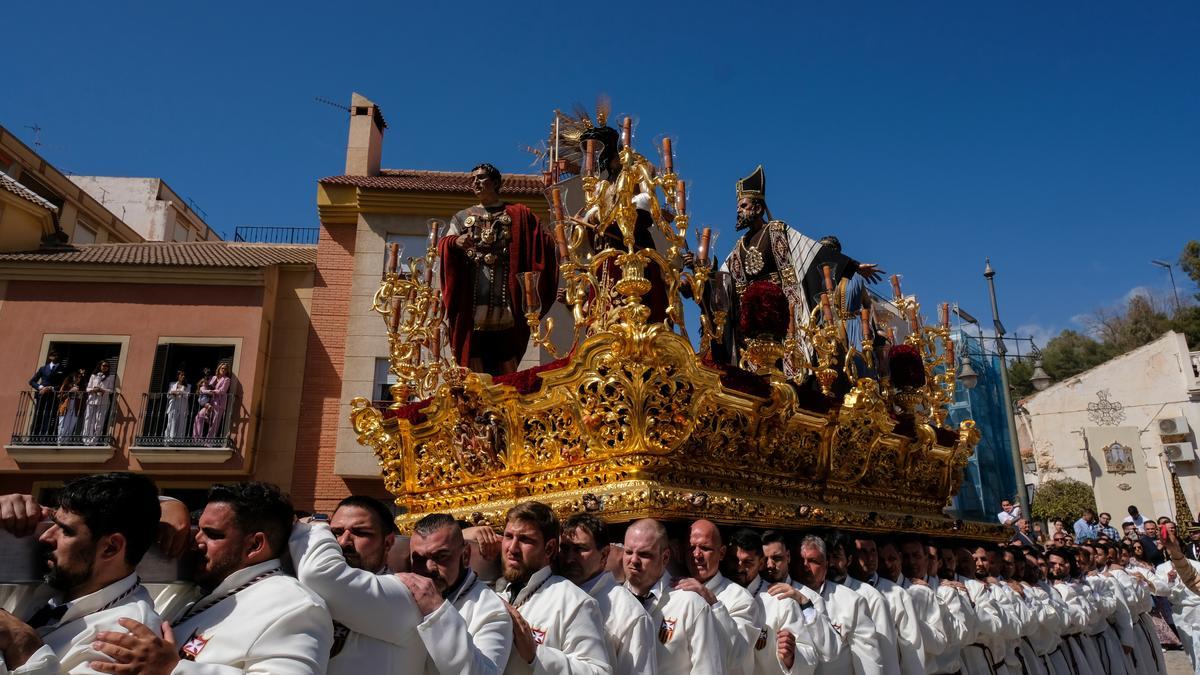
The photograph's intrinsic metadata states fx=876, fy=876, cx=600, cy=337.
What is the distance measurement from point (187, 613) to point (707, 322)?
3.71 metres

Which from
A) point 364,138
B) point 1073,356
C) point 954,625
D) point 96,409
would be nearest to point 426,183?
point 364,138

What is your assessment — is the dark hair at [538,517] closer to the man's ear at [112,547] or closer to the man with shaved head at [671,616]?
the man with shaved head at [671,616]

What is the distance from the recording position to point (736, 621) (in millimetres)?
3994

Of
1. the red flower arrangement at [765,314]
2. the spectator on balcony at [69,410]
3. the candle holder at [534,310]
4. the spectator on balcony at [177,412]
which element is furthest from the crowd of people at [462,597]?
the spectator on balcony at [69,410]

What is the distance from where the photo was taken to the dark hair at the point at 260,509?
2494 mm

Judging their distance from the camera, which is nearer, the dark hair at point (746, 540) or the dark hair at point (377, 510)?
the dark hair at point (377, 510)

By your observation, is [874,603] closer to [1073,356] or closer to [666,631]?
[666,631]

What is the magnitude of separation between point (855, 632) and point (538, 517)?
2366 mm

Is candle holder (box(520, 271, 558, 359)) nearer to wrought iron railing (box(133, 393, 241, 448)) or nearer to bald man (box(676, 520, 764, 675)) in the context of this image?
bald man (box(676, 520, 764, 675))

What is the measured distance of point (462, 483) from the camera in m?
5.07

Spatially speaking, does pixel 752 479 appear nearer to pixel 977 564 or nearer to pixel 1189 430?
pixel 977 564

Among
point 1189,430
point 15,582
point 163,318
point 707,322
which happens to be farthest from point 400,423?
point 1189,430

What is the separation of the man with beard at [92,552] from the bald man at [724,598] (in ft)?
7.26

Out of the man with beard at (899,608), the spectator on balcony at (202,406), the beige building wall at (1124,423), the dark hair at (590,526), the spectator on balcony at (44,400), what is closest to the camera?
the dark hair at (590,526)
